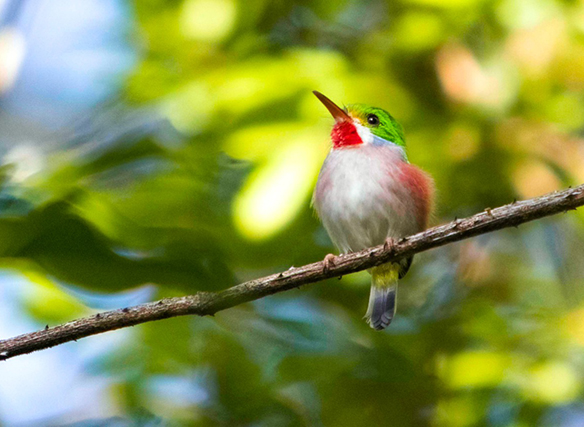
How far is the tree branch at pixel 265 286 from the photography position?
224 centimetres

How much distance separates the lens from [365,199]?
12.7ft

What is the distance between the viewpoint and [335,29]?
4.70m

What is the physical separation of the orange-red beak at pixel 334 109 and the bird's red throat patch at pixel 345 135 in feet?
0.18

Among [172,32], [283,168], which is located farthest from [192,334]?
[172,32]

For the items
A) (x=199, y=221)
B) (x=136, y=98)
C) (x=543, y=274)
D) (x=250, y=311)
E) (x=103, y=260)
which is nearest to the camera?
(x=103, y=260)

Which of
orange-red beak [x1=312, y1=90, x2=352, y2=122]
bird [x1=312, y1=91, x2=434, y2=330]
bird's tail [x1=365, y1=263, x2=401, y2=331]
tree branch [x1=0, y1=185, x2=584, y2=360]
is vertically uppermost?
orange-red beak [x1=312, y1=90, x2=352, y2=122]

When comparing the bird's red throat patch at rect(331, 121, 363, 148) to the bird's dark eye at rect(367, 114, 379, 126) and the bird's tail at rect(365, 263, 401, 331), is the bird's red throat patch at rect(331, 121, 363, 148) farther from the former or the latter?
the bird's tail at rect(365, 263, 401, 331)

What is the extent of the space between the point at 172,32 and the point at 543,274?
3.19m

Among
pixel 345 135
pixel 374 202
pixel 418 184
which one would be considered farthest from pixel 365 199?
pixel 345 135

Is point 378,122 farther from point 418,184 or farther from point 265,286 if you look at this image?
point 265,286

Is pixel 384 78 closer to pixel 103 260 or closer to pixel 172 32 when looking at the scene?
pixel 172 32

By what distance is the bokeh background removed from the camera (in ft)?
11.2

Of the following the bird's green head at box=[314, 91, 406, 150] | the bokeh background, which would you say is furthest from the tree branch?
the bird's green head at box=[314, 91, 406, 150]

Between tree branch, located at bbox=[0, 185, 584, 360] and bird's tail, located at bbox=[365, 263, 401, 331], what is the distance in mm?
1210
